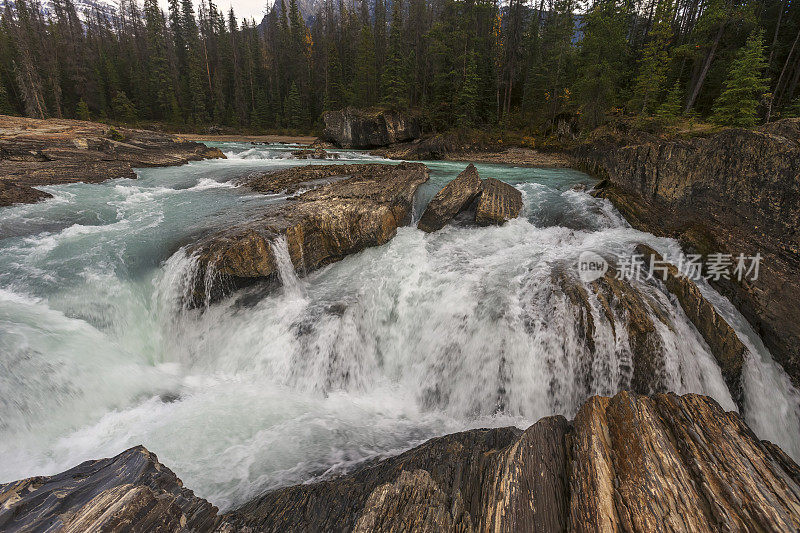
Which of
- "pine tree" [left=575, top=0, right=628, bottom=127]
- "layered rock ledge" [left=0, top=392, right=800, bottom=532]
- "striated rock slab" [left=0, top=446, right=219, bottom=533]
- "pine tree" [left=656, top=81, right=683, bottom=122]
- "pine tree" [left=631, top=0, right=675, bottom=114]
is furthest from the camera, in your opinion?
"pine tree" [left=575, top=0, right=628, bottom=127]

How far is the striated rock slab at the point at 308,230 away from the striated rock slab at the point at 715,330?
7718 millimetres

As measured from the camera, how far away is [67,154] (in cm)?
1780

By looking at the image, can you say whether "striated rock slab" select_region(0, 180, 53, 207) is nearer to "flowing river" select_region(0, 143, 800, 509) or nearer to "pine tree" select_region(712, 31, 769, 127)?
"flowing river" select_region(0, 143, 800, 509)

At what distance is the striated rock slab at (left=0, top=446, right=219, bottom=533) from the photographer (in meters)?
2.34

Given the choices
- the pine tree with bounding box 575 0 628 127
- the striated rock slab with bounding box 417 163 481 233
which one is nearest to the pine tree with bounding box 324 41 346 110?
the pine tree with bounding box 575 0 628 127

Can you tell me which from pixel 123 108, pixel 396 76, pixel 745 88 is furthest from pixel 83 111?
pixel 745 88

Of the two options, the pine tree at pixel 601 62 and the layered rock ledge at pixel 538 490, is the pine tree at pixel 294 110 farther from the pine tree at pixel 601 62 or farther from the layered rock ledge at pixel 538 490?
the layered rock ledge at pixel 538 490

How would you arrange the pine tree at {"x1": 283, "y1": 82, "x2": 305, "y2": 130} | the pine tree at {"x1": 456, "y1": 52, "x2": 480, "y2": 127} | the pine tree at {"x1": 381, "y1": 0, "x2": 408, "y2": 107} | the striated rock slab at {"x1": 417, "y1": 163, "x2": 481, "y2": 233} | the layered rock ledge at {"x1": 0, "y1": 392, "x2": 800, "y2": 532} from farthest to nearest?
the pine tree at {"x1": 283, "y1": 82, "x2": 305, "y2": 130} → the pine tree at {"x1": 381, "y1": 0, "x2": 408, "y2": 107} → the pine tree at {"x1": 456, "y1": 52, "x2": 480, "y2": 127} → the striated rock slab at {"x1": 417, "y1": 163, "x2": 481, "y2": 233} → the layered rock ledge at {"x1": 0, "y1": 392, "x2": 800, "y2": 532}

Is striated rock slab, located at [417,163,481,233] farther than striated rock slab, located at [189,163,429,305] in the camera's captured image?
Yes

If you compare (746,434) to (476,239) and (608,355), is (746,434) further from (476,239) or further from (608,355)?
(476,239)

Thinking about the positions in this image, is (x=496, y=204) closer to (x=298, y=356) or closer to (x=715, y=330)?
(x=715, y=330)

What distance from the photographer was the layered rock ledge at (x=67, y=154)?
14414 mm

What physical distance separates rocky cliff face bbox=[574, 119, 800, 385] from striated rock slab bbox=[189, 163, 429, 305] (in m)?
8.08

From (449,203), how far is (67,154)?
21.7 m
